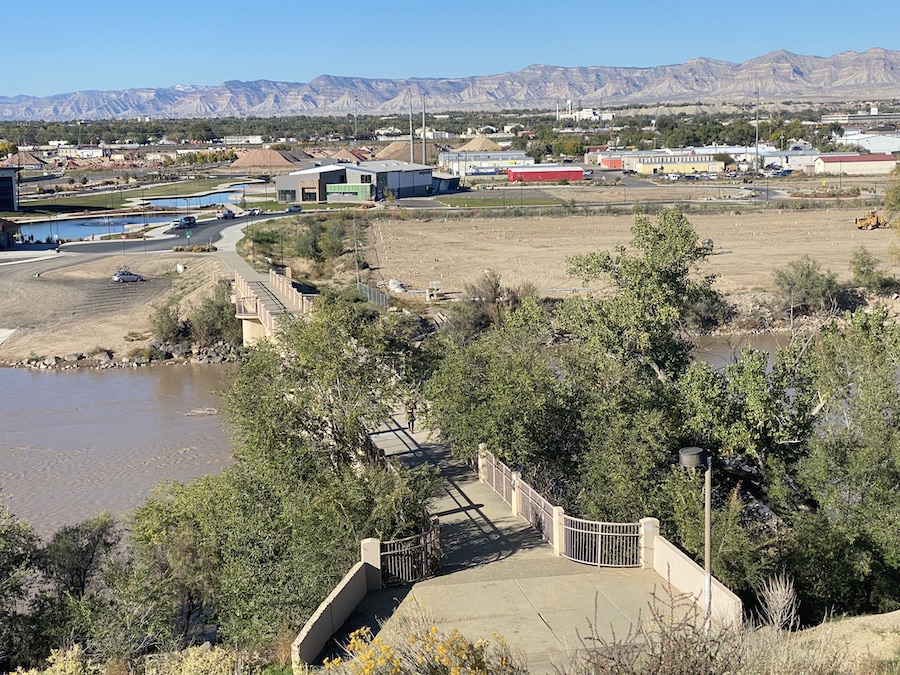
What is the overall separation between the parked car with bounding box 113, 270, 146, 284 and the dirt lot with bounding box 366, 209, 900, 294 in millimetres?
11266

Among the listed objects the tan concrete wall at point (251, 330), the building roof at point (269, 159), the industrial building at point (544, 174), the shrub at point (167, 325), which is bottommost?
the shrub at point (167, 325)

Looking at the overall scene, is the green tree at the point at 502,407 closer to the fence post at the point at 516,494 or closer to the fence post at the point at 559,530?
the fence post at the point at 516,494

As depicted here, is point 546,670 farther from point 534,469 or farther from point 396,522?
point 534,469

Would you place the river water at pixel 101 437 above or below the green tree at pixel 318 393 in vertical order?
below

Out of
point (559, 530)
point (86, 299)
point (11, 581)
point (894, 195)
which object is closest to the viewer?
point (11, 581)

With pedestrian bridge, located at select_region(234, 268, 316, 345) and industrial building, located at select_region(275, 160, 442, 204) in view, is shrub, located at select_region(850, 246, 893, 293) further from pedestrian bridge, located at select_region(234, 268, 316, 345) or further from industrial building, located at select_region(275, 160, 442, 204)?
industrial building, located at select_region(275, 160, 442, 204)

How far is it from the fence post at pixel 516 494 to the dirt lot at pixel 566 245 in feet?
96.1

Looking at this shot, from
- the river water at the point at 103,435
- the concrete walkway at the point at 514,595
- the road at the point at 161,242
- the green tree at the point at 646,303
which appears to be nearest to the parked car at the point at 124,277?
the road at the point at 161,242

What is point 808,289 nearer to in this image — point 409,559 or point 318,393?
point 318,393

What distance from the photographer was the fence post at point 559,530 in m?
14.0

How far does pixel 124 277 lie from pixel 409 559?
128 ft

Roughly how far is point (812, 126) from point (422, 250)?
407 ft

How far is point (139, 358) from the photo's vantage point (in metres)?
37.9

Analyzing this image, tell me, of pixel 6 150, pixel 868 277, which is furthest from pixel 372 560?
pixel 6 150
